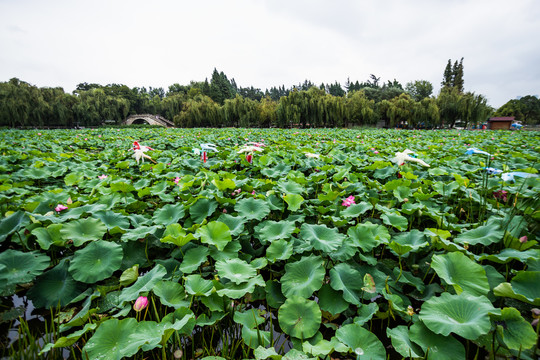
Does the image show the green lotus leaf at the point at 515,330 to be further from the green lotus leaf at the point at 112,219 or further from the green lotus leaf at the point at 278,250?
the green lotus leaf at the point at 112,219

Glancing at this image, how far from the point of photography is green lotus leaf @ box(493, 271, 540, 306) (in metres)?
0.94

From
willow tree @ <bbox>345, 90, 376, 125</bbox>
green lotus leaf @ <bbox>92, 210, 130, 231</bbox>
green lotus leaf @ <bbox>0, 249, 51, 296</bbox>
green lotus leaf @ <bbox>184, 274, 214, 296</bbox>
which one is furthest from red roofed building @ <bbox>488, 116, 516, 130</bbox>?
green lotus leaf @ <bbox>0, 249, 51, 296</bbox>

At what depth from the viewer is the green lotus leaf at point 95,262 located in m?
1.23

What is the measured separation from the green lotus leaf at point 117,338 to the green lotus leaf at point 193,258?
0.36m

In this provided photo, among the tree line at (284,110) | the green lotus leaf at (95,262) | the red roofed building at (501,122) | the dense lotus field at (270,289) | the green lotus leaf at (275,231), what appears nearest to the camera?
the dense lotus field at (270,289)

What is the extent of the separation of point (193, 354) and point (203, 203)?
109 cm

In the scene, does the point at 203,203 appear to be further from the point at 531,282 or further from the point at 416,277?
the point at 531,282

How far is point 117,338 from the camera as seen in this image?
94 cm

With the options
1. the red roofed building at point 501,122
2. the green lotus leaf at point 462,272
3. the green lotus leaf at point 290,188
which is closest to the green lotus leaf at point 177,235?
the green lotus leaf at point 290,188

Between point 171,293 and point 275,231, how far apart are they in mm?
701

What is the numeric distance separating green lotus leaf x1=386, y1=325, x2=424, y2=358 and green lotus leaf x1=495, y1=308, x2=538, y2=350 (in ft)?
0.99

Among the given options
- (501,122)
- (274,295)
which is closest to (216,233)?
(274,295)

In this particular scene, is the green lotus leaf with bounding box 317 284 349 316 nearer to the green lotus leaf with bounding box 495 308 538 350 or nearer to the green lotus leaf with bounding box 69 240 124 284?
the green lotus leaf with bounding box 495 308 538 350

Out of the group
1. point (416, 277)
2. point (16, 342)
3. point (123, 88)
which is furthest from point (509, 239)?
point (123, 88)
